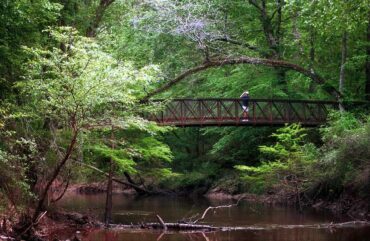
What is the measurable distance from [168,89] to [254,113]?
470 centimetres

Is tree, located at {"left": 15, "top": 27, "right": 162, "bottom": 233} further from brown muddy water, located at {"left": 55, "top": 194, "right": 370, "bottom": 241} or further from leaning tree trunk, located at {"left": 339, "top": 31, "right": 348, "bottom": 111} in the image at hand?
leaning tree trunk, located at {"left": 339, "top": 31, "right": 348, "bottom": 111}

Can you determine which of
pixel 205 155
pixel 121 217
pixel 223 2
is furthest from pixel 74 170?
pixel 205 155

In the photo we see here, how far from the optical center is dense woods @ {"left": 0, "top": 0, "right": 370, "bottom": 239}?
14.0m

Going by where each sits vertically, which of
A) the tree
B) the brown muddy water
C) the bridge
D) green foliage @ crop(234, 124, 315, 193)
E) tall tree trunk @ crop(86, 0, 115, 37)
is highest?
tall tree trunk @ crop(86, 0, 115, 37)

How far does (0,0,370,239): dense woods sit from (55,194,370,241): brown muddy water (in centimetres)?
158

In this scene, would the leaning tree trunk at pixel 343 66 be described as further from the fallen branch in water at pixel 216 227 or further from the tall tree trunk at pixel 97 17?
the tall tree trunk at pixel 97 17

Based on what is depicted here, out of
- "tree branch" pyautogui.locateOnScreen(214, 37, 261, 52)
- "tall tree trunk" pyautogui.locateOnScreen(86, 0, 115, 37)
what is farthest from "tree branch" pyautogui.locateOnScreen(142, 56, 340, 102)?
"tall tree trunk" pyautogui.locateOnScreen(86, 0, 115, 37)

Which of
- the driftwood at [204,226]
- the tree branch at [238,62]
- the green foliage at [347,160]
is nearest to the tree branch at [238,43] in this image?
the tree branch at [238,62]

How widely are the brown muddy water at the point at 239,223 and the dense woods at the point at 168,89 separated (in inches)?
62.2

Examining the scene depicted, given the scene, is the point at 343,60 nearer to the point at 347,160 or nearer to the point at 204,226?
the point at 347,160

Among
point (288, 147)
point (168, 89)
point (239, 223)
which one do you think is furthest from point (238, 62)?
point (239, 223)

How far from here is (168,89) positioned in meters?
28.5

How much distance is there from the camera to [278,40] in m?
31.2

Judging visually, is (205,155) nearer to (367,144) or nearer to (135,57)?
(135,57)
